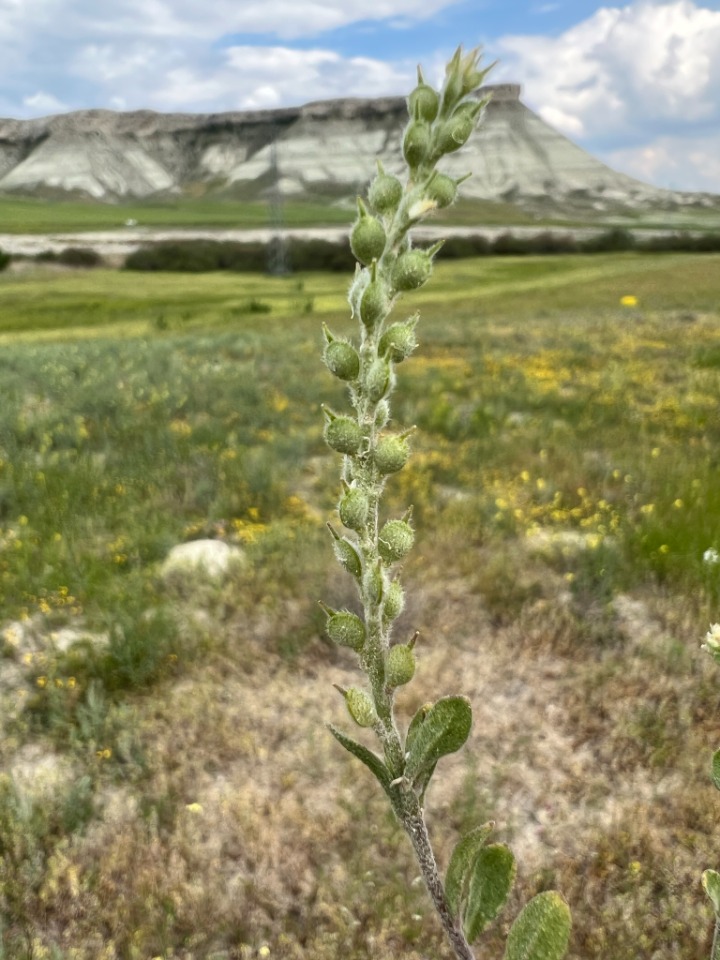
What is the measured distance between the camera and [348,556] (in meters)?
1.22

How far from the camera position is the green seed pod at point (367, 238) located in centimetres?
113

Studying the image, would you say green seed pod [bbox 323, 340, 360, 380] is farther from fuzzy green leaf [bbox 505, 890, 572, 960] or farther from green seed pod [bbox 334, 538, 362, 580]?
fuzzy green leaf [bbox 505, 890, 572, 960]

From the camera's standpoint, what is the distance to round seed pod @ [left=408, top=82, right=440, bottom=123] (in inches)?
47.0

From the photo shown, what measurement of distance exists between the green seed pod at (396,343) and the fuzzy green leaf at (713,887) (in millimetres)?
1174

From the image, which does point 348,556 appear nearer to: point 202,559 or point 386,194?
point 386,194

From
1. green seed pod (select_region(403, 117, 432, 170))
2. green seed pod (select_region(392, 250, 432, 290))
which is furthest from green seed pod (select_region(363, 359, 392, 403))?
green seed pod (select_region(403, 117, 432, 170))

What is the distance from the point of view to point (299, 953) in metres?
2.53

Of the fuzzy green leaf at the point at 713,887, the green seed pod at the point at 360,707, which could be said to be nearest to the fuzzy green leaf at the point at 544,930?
the fuzzy green leaf at the point at 713,887

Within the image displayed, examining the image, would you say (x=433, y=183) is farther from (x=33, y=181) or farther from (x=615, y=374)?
(x=33, y=181)

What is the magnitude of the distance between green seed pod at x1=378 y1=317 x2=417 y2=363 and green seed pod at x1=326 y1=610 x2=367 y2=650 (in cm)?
47

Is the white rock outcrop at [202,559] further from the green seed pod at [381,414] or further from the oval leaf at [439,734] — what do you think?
the green seed pod at [381,414]

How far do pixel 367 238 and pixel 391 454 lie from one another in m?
0.37

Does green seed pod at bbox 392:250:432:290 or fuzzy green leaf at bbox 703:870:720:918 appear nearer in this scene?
green seed pod at bbox 392:250:432:290

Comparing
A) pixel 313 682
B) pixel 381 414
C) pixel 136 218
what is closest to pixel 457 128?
pixel 381 414
